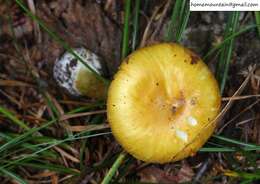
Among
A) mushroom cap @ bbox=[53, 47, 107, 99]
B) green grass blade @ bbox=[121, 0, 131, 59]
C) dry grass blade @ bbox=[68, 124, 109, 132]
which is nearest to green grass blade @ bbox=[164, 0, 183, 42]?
green grass blade @ bbox=[121, 0, 131, 59]

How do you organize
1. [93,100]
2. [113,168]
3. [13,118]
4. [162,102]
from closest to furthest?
[162,102] → [113,168] → [13,118] → [93,100]

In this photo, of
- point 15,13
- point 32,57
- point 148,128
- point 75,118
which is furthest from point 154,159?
point 15,13

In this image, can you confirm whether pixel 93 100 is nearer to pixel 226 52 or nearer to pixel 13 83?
pixel 13 83

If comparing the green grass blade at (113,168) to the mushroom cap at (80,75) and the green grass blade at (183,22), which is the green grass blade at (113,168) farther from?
the green grass blade at (183,22)

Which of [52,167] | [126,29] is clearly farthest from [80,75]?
[52,167]

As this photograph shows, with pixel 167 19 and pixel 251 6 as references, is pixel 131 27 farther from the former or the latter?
pixel 251 6

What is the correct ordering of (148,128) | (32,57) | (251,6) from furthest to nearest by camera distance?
(32,57) → (251,6) → (148,128)

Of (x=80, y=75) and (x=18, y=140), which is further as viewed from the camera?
(x=80, y=75)

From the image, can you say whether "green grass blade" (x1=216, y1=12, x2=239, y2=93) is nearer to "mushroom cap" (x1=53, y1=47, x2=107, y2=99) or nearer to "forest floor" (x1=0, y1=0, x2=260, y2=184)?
"forest floor" (x1=0, y1=0, x2=260, y2=184)
